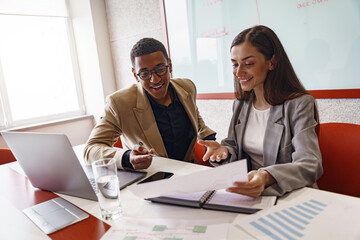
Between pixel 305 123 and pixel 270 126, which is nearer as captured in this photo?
pixel 305 123

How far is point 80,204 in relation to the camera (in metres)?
0.97

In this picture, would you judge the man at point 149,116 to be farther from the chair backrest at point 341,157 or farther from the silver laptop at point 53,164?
the chair backrest at point 341,157

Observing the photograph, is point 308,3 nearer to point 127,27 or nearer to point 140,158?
point 140,158

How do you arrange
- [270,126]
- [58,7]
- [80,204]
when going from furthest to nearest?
[58,7] < [270,126] < [80,204]

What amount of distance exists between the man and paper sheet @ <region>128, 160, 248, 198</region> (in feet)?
1.49

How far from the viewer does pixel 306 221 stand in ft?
2.31

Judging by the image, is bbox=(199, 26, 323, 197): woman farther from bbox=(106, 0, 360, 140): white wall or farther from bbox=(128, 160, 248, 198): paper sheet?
bbox=(106, 0, 360, 140): white wall

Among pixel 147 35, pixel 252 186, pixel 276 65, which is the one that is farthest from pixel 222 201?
pixel 147 35

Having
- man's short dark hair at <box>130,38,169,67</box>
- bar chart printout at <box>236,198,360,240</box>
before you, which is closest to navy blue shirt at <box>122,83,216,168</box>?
man's short dark hair at <box>130,38,169,67</box>

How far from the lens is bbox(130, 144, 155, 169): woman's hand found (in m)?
1.16

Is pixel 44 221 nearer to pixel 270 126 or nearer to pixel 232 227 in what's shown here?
pixel 232 227

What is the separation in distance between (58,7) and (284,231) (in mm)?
4137

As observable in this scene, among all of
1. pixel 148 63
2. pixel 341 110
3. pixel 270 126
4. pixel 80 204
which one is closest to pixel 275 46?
pixel 270 126

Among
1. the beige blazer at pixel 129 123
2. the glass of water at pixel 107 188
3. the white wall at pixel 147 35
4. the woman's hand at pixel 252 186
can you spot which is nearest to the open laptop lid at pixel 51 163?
the glass of water at pixel 107 188
